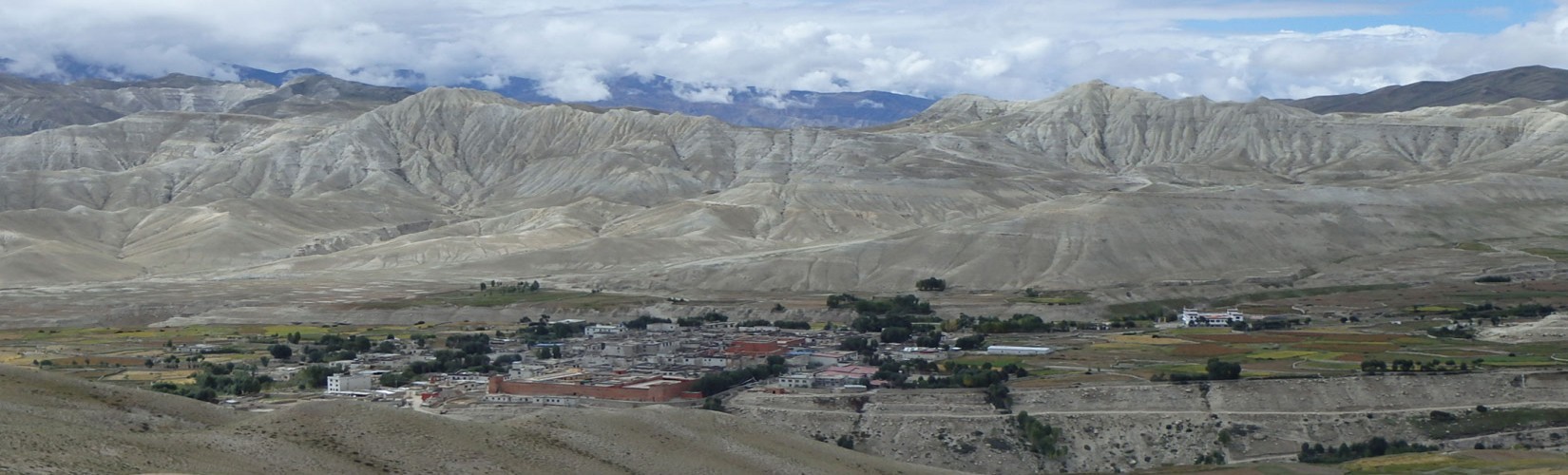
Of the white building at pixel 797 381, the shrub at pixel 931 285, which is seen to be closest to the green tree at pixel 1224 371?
the white building at pixel 797 381

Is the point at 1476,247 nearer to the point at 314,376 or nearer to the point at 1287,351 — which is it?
the point at 1287,351

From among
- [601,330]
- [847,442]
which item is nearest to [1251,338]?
[847,442]

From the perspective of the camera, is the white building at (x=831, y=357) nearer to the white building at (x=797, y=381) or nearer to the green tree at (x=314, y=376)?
the white building at (x=797, y=381)

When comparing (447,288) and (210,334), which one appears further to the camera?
(447,288)

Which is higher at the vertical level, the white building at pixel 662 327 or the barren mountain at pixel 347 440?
the white building at pixel 662 327

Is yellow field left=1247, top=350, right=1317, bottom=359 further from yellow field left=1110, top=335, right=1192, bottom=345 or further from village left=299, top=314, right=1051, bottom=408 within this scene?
village left=299, top=314, right=1051, bottom=408

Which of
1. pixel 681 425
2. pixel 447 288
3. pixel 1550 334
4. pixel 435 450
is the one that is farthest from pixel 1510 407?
pixel 447 288

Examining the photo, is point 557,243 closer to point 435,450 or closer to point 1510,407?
point 1510,407
